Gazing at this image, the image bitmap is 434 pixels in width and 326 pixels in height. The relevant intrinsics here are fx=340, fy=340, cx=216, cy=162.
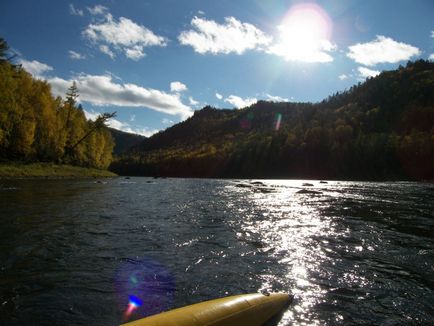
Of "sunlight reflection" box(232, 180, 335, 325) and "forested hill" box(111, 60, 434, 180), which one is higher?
"forested hill" box(111, 60, 434, 180)

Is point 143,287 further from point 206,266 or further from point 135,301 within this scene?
point 206,266

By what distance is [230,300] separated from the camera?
7973mm

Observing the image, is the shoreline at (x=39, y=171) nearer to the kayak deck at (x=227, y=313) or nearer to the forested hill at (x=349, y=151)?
the kayak deck at (x=227, y=313)

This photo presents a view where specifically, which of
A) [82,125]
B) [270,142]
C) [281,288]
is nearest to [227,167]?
[270,142]

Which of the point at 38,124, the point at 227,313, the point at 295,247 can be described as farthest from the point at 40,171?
the point at 227,313

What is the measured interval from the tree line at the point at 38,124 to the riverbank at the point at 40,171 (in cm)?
255

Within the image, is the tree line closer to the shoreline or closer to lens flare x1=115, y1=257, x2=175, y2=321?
the shoreline

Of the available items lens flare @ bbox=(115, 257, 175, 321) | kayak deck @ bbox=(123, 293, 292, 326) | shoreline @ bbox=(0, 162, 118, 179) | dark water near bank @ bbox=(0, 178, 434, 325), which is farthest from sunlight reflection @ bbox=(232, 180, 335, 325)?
shoreline @ bbox=(0, 162, 118, 179)

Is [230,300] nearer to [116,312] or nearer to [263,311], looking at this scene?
[263,311]

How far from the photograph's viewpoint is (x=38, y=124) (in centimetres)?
7094

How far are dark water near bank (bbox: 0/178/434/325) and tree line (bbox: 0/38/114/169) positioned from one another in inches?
1787

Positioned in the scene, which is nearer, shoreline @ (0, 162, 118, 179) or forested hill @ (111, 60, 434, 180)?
shoreline @ (0, 162, 118, 179)

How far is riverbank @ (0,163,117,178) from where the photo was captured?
190ft

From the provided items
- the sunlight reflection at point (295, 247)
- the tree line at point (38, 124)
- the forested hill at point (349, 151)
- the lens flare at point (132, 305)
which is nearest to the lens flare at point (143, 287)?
the lens flare at point (132, 305)
